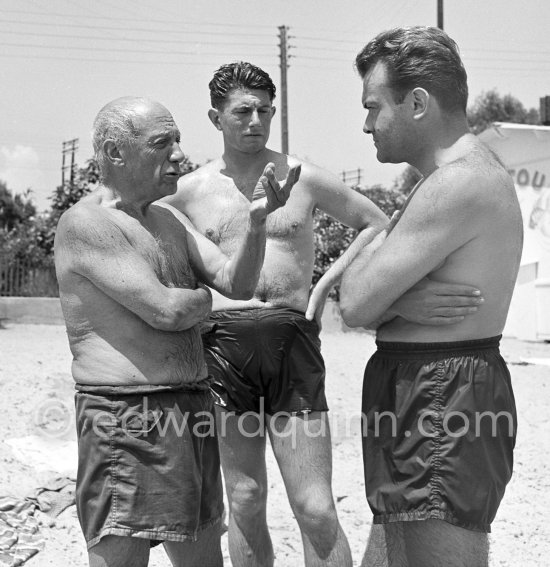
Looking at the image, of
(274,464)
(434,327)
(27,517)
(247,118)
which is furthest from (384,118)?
(274,464)

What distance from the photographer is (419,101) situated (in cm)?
241

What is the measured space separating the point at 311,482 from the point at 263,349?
58 centimetres

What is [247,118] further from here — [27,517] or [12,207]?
[12,207]

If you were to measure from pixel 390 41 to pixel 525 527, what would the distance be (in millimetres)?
3354

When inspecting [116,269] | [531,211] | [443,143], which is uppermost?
[531,211]

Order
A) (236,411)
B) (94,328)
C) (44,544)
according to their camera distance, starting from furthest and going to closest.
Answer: (44,544), (236,411), (94,328)

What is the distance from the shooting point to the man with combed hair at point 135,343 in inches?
96.8

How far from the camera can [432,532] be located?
237 centimetres

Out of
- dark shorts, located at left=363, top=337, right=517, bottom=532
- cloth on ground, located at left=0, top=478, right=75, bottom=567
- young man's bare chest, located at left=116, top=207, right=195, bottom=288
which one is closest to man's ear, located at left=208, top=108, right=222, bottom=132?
young man's bare chest, located at left=116, top=207, right=195, bottom=288

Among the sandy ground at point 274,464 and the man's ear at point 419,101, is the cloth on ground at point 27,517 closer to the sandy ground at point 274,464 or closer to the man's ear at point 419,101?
the sandy ground at point 274,464

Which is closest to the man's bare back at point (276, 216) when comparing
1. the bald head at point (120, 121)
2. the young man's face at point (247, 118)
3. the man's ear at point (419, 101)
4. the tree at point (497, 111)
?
the young man's face at point (247, 118)

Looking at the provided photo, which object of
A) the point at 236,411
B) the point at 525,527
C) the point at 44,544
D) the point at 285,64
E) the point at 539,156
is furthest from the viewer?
the point at 285,64

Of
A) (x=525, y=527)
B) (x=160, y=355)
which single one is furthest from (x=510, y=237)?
(x=525, y=527)

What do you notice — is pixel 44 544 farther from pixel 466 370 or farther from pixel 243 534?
pixel 466 370
